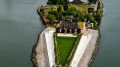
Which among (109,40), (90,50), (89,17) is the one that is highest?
(90,50)

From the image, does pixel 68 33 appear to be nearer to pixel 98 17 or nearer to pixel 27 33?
pixel 27 33

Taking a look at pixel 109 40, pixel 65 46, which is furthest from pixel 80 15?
pixel 65 46

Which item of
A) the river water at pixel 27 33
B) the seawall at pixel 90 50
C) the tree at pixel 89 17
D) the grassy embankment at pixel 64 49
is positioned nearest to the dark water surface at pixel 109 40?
the river water at pixel 27 33

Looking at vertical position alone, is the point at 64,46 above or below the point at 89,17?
above

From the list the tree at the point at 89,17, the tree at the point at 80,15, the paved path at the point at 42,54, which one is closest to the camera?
the paved path at the point at 42,54

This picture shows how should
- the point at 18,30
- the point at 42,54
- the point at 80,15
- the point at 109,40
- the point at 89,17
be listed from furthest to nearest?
the point at 80,15
the point at 89,17
the point at 18,30
the point at 109,40
the point at 42,54

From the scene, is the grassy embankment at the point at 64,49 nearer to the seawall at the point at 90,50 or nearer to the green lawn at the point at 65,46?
the green lawn at the point at 65,46

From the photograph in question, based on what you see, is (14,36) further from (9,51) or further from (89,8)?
(89,8)
